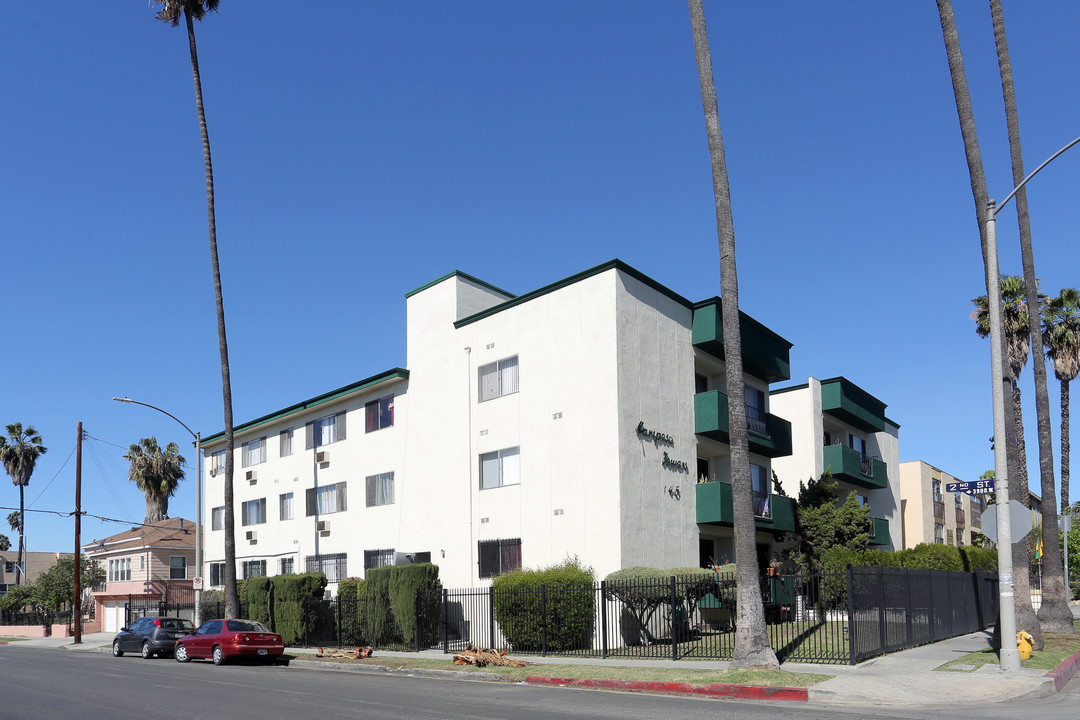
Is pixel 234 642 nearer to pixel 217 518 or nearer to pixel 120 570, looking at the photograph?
pixel 217 518

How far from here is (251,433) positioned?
44.2 meters

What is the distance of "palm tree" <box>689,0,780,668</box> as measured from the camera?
60.1 feet

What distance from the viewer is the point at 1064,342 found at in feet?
143

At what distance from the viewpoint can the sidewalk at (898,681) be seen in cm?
1484

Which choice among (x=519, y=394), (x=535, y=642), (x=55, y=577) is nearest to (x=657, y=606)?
(x=535, y=642)

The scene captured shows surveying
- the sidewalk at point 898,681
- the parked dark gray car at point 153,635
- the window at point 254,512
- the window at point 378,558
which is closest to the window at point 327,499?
the window at point 378,558

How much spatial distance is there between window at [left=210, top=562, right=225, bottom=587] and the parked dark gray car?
33.3 ft

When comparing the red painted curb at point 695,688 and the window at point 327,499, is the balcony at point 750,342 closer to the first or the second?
the red painted curb at point 695,688

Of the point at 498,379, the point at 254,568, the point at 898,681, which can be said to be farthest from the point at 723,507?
the point at 254,568

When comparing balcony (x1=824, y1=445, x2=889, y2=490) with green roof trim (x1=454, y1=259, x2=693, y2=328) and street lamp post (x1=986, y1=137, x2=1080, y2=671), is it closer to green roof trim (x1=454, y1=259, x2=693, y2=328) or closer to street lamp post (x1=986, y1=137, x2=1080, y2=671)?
green roof trim (x1=454, y1=259, x2=693, y2=328)

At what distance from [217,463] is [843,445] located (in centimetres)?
3131

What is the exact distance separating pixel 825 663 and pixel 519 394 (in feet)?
45.3

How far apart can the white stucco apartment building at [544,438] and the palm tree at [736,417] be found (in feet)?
24.4

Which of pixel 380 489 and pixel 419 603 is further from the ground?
pixel 380 489
